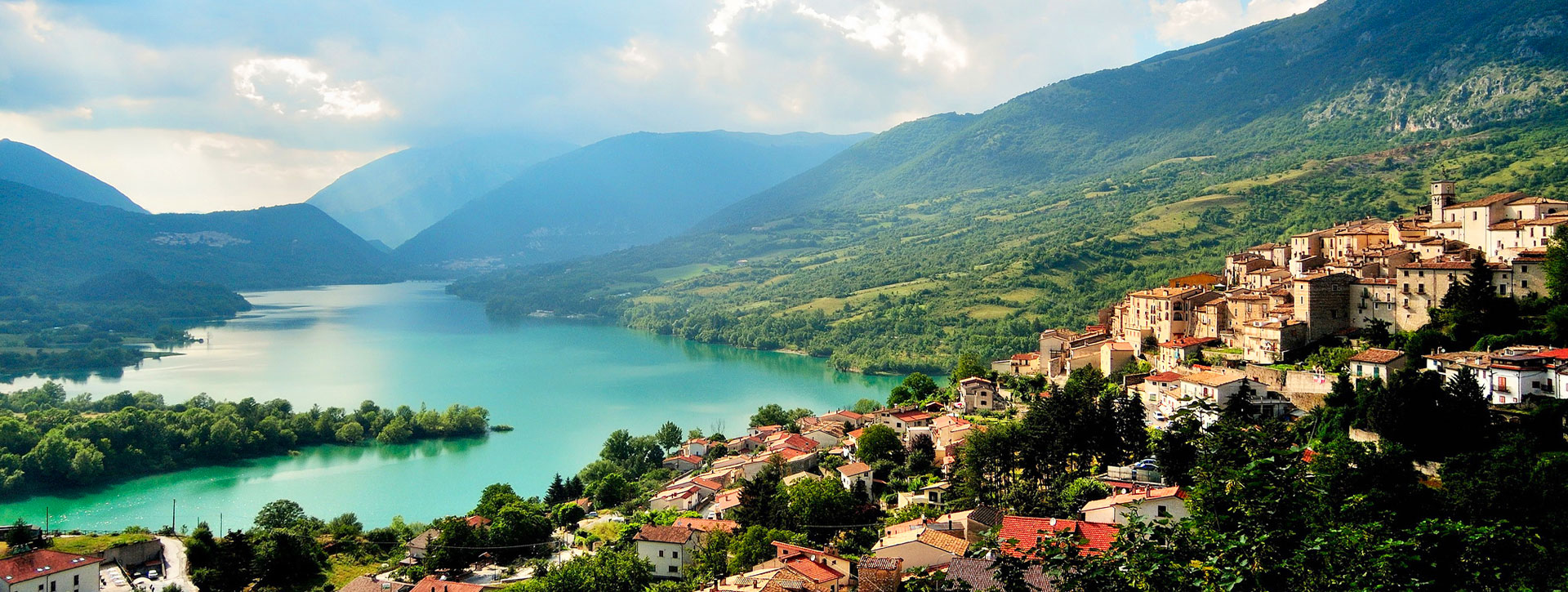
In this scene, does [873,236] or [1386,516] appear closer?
[1386,516]

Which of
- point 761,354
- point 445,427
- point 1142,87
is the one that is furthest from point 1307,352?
point 1142,87

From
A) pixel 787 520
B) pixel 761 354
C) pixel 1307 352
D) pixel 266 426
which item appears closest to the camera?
pixel 787 520

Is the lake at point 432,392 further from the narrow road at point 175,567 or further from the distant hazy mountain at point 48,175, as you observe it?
the distant hazy mountain at point 48,175

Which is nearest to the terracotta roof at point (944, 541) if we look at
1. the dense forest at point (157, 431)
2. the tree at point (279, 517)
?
the tree at point (279, 517)

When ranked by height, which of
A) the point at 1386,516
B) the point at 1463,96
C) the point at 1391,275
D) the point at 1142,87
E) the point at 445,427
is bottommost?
the point at 445,427

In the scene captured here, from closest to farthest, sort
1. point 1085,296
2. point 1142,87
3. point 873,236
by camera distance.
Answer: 1. point 1085,296
2. point 873,236
3. point 1142,87

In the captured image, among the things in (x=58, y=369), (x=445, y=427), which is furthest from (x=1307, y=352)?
(x=58, y=369)

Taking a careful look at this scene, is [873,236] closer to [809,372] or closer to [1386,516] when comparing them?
[809,372]

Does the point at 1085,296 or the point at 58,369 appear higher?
the point at 1085,296
